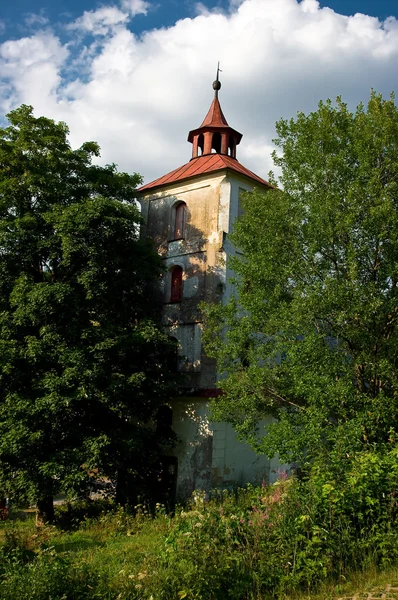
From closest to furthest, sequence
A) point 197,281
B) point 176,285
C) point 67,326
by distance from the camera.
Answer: point 67,326
point 197,281
point 176,285

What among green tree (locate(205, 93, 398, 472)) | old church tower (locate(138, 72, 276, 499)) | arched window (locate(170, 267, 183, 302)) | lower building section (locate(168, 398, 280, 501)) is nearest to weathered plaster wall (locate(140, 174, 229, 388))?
old church tower (locate(138, 72, 276, 499))

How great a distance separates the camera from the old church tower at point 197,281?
1644cm

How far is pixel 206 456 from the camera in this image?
16.3m

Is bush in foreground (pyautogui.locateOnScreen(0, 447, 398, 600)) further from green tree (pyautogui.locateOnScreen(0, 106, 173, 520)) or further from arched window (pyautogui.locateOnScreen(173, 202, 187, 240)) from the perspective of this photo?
arched window (pyautogui.locateOnScreen(173, 202, 187, 240))

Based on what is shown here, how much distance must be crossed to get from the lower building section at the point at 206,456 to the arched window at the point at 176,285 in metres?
3.88

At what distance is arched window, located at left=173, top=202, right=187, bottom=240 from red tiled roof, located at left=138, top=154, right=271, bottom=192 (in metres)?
1.03

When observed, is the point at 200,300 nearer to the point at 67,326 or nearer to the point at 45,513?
the point at 67,326

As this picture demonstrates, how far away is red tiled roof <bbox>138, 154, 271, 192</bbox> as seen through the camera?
19.1 meters

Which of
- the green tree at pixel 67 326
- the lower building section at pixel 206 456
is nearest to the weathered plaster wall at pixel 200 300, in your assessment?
the lower building section at pixel 206 456

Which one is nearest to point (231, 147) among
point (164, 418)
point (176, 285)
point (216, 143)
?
point (216, 143)

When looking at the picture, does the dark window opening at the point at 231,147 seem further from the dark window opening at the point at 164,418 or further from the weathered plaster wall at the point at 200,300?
the dark window opening at the point at 164,418

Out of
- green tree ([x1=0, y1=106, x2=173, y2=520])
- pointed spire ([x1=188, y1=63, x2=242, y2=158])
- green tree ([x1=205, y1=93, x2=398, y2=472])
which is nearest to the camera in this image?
green tree ([x1=205, y1=93, x2=398, y2=472])

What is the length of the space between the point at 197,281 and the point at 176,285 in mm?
1191

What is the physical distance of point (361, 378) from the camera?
12547mm
